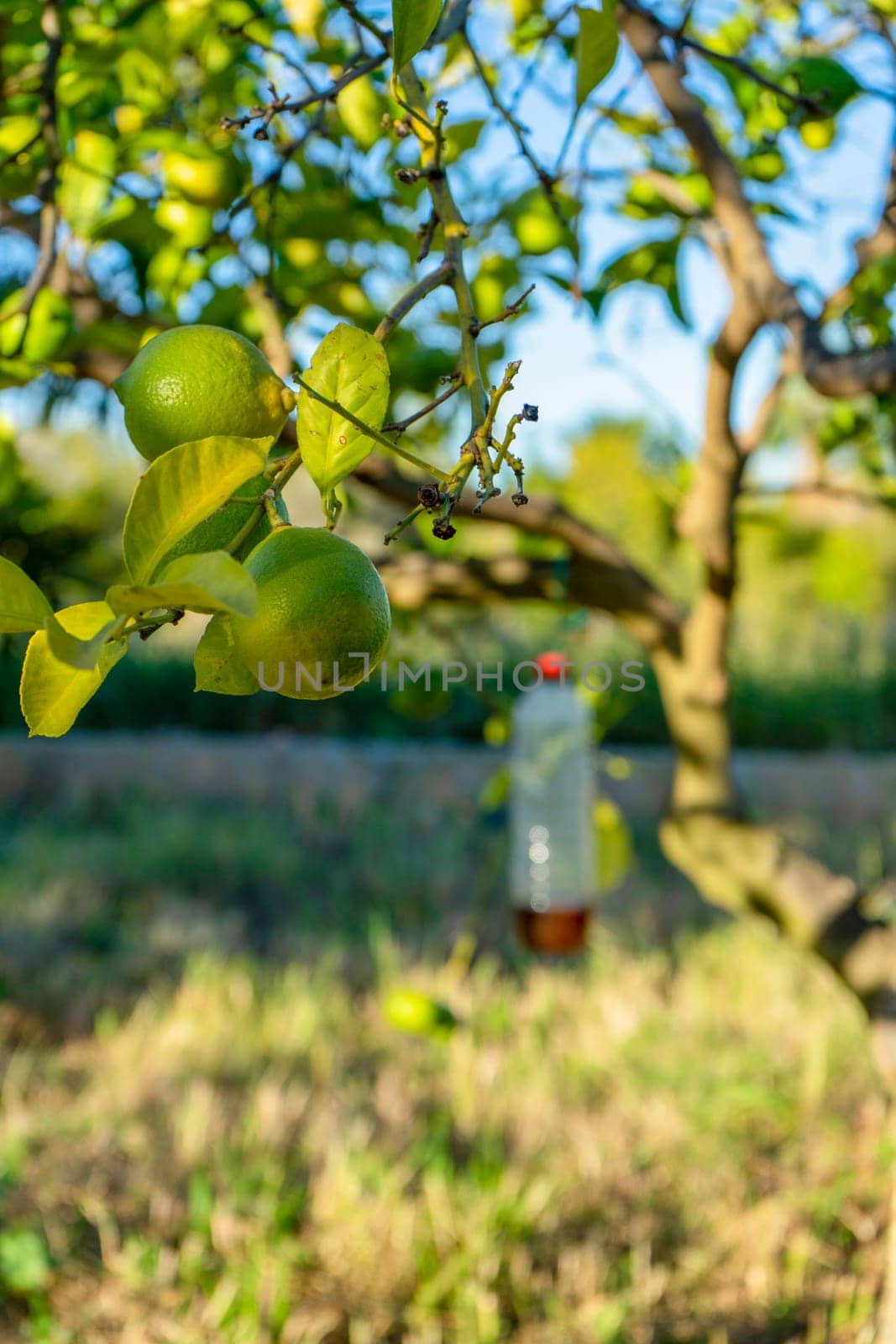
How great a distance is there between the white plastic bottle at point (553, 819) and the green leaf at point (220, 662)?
149 centimetres

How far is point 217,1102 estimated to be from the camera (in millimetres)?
1865

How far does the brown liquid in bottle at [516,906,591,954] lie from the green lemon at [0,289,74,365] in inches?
47.1

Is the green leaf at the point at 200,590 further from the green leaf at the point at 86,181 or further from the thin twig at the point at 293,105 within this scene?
the green leaf at the point at 86,181

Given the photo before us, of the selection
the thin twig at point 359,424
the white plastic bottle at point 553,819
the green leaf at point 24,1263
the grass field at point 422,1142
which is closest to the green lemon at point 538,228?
the thin twig at point 359,424

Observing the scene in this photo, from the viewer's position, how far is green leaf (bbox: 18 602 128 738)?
0.34m

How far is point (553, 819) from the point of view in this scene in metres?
2.16

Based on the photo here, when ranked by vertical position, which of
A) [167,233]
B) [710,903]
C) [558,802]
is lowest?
[710,903]

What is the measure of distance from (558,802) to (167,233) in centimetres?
143

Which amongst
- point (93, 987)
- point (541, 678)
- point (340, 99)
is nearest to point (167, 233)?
point (340, 99)

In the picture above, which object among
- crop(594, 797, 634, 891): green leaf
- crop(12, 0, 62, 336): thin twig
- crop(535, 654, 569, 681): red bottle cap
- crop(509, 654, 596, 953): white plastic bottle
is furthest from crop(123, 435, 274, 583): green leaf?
crop(509, 654, 596, 953): white plastic bottle

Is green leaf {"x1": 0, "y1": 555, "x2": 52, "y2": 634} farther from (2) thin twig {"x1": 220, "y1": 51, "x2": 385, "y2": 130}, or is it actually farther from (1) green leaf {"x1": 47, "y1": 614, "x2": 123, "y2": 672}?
(2) thin twig {"x1": 220, "y1": 51, "x2": 385, "y2": 130}

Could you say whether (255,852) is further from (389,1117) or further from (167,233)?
(167,233)

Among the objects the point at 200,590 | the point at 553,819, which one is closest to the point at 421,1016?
the point at 553,819

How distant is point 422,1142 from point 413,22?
1.64m
